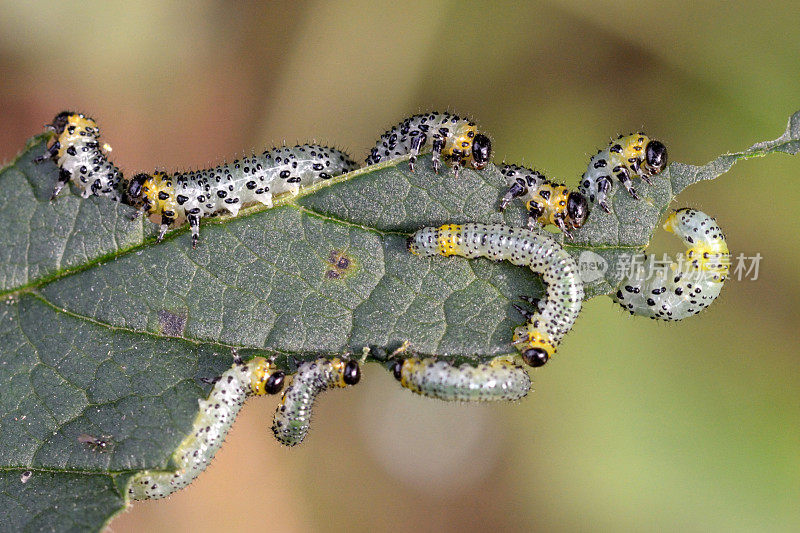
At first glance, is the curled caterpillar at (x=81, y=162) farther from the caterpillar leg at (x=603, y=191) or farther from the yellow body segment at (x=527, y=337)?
the caterpillar leg at (x=603, y=191)

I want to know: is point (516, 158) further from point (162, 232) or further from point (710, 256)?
point (162, 232)

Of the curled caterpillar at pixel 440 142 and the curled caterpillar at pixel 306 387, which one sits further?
the curled caterpillar at pixel 440 142

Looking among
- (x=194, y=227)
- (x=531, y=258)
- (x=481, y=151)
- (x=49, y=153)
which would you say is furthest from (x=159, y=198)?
(x=531, y=258)

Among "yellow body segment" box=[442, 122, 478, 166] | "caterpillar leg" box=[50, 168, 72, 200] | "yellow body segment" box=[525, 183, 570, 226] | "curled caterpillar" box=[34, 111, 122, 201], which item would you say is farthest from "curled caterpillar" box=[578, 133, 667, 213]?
"caterpillar leg" box=[50, 168, 72, 200]

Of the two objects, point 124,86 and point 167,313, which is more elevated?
point 124,86

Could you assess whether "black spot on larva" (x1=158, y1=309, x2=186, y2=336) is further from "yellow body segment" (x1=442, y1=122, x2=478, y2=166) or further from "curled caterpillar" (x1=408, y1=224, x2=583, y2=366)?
"yellow body segment" (x1=442, y1=122, x2=478, y2=166)

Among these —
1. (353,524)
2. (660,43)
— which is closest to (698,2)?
(660,43)

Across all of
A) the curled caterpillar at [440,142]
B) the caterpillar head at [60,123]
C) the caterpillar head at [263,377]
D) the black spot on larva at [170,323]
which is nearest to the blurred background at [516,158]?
the curled caterpillar at [440,142]

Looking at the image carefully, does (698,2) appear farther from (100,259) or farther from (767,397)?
(100,259)
